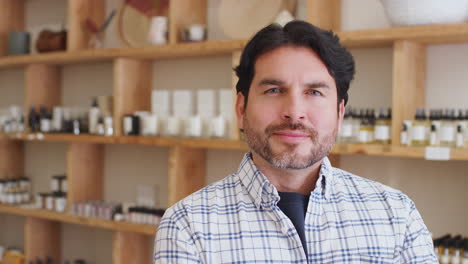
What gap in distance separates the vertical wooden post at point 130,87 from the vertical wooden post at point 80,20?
0.39 metres

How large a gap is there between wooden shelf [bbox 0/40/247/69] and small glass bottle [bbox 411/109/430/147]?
2.50 ft

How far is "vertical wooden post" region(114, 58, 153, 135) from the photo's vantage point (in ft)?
8.76

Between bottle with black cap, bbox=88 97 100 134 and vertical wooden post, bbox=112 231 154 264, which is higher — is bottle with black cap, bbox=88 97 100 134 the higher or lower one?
the higher one

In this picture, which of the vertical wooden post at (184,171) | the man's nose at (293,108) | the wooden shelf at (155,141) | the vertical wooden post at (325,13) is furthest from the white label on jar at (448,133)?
the vertical wooden post at (184,171)

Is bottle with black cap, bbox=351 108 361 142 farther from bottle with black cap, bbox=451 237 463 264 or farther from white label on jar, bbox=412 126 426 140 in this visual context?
bottle with black cap, bbox=451 237 463 264

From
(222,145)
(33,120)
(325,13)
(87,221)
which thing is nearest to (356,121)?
(325,13)

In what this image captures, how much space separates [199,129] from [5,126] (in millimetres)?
1516

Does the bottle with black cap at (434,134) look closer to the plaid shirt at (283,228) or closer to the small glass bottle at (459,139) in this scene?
the small glass bottle at (459,139)

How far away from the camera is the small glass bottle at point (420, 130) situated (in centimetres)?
189

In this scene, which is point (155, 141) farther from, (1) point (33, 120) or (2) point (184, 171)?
(1) point (33, 120)

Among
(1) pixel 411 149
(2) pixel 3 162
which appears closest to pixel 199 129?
(1) pixel 411 149

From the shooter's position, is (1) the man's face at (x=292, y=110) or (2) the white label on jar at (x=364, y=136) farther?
(2) the white label on jar at (x=364, y=136)

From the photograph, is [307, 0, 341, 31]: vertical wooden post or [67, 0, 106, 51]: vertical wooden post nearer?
[307, 0, 341, 31]: vertical wooden post

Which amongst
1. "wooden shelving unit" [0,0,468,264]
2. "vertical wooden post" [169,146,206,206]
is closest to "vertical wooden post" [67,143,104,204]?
"wooden shelving unit" [0,0,468,264]
